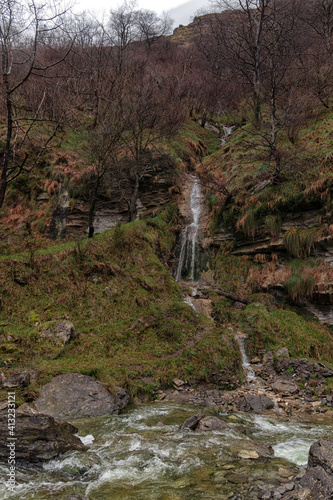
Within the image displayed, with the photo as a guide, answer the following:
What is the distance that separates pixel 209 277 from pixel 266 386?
6.84m

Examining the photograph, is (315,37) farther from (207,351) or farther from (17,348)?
(17,348)

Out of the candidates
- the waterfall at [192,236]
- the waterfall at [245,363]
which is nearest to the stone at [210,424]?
the waterfall at [245,363]

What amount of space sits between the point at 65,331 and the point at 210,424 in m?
5.34

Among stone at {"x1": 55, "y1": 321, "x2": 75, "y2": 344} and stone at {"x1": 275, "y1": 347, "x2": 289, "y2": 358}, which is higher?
stone at {"x1": 55, "y1": 321, "x2": 75, "y2": 344}

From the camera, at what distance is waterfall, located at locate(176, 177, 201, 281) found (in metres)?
15.5

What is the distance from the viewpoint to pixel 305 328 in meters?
10.7

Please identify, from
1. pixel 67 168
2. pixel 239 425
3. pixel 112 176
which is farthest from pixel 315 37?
pixel 239 425

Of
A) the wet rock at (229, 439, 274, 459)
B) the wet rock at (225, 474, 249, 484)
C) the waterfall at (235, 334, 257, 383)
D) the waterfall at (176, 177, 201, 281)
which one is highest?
the waterfall at (176, 177, 201, 281)

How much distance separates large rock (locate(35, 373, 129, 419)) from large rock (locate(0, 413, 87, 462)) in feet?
5.26

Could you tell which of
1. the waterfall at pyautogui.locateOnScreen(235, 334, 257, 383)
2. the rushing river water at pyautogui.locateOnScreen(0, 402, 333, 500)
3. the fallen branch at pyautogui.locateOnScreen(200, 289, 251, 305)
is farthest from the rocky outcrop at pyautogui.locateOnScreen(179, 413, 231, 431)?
the fallen branch at pyautogui.locateOnScreen(200, 289, 251, 305)

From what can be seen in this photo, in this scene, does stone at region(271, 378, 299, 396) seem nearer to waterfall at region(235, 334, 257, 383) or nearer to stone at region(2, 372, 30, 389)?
waterfall at region(235, 334, 257, 383)

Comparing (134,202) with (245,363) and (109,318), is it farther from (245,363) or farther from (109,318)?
(245,363)

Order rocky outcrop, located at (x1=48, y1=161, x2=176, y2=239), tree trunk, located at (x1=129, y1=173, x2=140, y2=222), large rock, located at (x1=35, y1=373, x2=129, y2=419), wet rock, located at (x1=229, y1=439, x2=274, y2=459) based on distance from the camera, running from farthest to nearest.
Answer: rocky outcrop, located at (x1=48, y1=161, x2=176, y2=239)
tree trunk, located at (x1=129, y1=173, x2=140, y2=222)
large rock, located at (x1=35, y1=373, x2=129, y2=419)
wet rock, located at (x1=229, y1=439, x2=274, y2=459)

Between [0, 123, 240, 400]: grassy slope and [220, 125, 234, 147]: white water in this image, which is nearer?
[0, 123, 240, 400]: grassy slope
